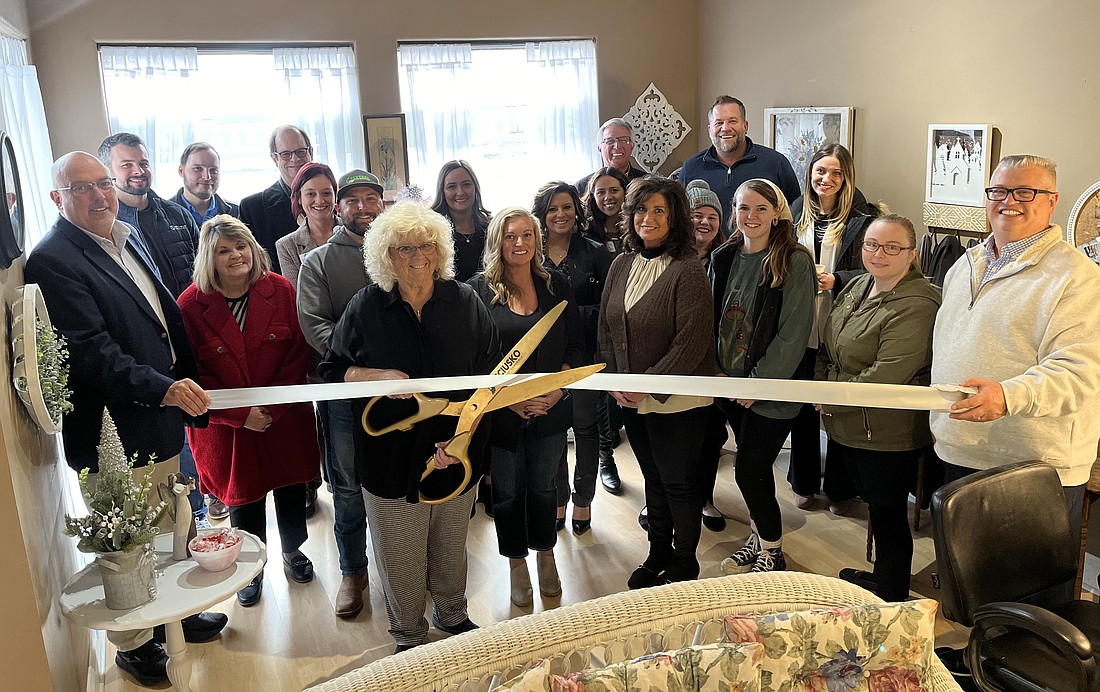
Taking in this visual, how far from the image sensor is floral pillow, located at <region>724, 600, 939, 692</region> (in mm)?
1702

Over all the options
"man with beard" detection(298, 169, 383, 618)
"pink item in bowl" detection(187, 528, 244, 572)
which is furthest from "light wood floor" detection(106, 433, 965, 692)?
"pink item in bowl" detection(187, 528, 244, 572)

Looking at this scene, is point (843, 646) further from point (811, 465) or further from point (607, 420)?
point (607, 420)

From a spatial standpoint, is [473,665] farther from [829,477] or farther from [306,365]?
[829,477]

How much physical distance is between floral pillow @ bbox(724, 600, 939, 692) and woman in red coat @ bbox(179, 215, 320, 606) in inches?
74.0

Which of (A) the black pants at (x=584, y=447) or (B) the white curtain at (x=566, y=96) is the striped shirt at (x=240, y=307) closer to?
(A) the black pants at (x=584, y=447)

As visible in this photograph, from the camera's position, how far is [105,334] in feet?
8.33

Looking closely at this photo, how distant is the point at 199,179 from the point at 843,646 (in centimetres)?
349

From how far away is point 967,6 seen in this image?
12.4ft

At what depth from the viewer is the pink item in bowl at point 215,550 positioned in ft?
7.63

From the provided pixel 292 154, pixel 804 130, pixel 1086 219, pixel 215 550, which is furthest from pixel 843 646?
pixel 804 130

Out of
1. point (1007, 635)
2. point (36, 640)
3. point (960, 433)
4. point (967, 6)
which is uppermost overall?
point (967, 6)

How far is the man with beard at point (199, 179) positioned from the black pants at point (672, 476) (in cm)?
234

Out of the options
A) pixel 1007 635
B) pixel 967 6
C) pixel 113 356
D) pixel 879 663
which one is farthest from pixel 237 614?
pixel 967 6

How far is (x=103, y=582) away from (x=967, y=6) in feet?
13.2
